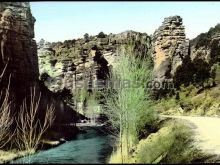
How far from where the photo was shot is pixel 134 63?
27.7 meters

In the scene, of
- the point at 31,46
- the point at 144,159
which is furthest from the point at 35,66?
the point at 144,159

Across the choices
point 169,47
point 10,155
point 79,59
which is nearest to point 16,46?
point 10,155

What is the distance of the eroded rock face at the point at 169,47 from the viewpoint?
102375 millimetres

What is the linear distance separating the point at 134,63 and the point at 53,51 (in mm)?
125188

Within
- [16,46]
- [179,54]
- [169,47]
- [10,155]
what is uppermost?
[169,47]

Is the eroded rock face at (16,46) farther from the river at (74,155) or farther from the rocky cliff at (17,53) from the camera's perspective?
the river at (74,155)

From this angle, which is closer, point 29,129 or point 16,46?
point 29,129

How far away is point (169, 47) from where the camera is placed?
106 meters

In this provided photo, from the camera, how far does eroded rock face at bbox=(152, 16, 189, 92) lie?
102 meters

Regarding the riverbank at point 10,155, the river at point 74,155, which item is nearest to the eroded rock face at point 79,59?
the river at point 74,155

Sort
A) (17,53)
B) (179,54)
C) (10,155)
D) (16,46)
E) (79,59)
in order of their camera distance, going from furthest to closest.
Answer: (79,59)
(179,54)
(17,53)
(16,46)
(10,155)

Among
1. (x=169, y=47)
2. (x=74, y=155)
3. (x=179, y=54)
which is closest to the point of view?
(x=74, y=155)

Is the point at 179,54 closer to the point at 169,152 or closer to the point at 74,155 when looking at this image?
the point at 74,155

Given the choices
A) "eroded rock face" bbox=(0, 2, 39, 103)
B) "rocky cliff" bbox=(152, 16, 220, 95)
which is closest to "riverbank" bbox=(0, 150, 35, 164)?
"eroded rock face" bbox=(0, 2, 39, 103)
